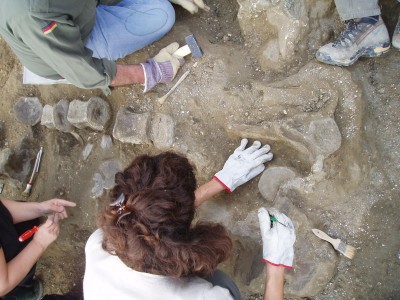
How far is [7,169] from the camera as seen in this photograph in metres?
3.03

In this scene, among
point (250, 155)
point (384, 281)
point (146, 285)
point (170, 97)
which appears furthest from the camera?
point (170, 97)

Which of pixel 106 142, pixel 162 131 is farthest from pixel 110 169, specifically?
pixel 162 131

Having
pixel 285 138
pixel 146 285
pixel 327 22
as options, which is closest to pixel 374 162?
pixel 285 138

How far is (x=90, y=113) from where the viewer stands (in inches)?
108

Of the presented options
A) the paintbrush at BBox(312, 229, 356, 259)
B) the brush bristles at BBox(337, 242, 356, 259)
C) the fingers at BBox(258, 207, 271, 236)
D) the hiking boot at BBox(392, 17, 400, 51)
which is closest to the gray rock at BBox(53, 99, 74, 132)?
the fingers at BBox(258, 207, 271, 236)

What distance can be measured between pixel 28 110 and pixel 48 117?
329mm

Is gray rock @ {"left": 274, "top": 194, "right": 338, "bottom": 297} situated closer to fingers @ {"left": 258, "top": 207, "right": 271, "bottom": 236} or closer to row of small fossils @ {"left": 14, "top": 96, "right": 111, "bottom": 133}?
fingers @ {"left": 258, "top": 207, "right": 271, "bottom": 236}

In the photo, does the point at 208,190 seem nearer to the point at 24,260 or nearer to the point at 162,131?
the point at 162,131

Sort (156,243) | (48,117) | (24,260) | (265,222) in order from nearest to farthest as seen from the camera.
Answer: (156,243), (265,222), (24,260), (48,117)

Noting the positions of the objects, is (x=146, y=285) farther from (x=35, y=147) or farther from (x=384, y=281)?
(x=35, y=147)

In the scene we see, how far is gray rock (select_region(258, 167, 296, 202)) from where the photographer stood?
93.4 inches

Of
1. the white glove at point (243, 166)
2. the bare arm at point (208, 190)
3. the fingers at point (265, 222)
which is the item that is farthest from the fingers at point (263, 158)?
the fingers at point (265, 222)

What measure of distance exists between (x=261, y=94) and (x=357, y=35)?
0.66 meters

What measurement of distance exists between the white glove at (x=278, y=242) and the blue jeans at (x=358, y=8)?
1.28 metres
